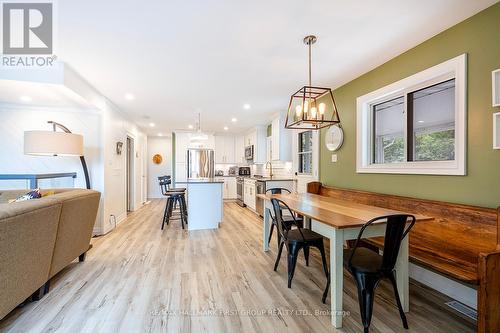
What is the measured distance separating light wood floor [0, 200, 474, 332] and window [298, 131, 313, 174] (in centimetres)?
219

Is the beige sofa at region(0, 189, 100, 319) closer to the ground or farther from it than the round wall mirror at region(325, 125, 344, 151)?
closer to the ground

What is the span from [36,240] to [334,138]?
392cm

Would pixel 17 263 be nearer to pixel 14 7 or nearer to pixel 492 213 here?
pixel 14 7

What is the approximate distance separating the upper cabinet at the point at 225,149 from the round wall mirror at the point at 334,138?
4.79 meters

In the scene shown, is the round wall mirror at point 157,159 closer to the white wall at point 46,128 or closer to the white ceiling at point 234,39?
the white wall at point 46,128

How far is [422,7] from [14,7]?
3.38 m

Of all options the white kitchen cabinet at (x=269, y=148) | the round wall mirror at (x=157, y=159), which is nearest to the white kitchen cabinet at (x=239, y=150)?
the white kitchen cabinet at (x=269, y=148)

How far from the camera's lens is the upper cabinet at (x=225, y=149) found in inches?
327

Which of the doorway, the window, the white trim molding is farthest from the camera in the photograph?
the doorway

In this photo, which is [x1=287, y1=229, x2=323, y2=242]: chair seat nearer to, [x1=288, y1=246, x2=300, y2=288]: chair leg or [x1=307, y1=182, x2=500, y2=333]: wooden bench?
[x1=288, y1=246, x2=300, y2=288]: chair leg

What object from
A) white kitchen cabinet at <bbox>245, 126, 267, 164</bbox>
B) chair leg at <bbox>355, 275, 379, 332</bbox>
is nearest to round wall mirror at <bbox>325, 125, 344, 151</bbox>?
chair leg at <bbox>355, 275, 379, 332</bbox>

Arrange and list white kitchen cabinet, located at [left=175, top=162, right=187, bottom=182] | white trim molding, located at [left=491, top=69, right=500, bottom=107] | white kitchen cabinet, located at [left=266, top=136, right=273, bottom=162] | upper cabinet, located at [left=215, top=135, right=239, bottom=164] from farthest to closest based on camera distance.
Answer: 1. upper cabinet, located at [left=215, top=135, right=239, bottom=164]
2. white kitchen cabinet, located at [left=175, top=162, right=187, bottom=182]
3. white kitchen cabinet, located at [left=266, top=136, right=273, bottom=162]
4. white trim molding, located at [left=491, top=69, right=500, bottom=107]

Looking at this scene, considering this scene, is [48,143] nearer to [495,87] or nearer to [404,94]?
[404,94]

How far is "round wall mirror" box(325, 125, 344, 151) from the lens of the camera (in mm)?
3741
